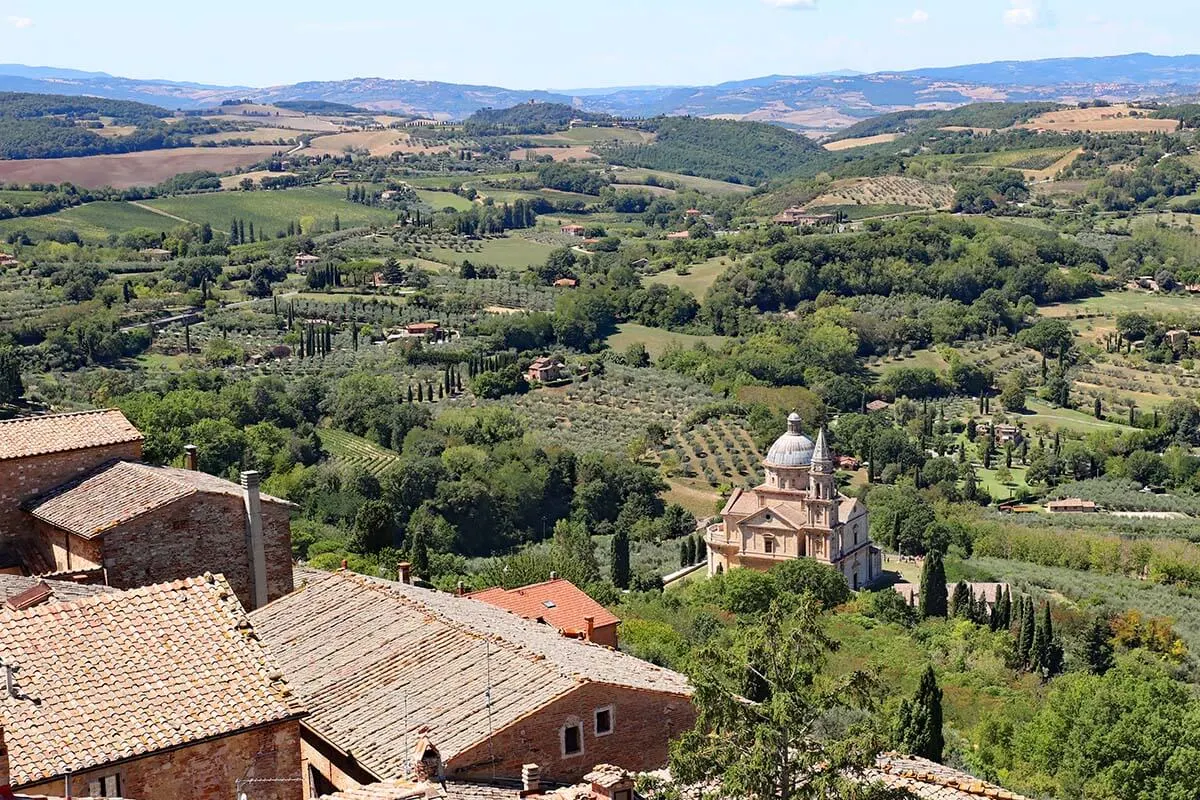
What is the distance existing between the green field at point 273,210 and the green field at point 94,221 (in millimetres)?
2787

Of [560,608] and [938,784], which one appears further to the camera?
[560,608]

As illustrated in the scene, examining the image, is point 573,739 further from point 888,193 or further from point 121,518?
point 888,193

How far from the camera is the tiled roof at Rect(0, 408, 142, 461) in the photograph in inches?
947

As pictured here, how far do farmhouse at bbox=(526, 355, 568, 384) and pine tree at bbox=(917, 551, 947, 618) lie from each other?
5005cm

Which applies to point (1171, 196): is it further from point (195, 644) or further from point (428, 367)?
point (195, 644)

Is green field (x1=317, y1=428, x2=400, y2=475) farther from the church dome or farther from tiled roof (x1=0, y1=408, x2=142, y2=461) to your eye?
tiled roof (x1=0, y1=408, x2=142, y2=461)

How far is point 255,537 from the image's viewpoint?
23.7 m

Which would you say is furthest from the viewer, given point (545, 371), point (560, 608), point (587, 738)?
point (545, 371)

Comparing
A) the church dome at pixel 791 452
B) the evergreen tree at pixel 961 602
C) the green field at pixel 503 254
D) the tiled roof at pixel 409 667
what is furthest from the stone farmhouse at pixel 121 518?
the green field at pixel 503 254

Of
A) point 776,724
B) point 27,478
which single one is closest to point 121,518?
point 27,478

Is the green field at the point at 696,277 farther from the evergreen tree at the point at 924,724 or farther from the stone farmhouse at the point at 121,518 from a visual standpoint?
the stone farmhouse at the point at 121,518

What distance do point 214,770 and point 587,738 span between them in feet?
22.0

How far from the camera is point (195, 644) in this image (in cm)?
1412

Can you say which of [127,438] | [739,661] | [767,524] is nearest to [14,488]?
[127,438]
